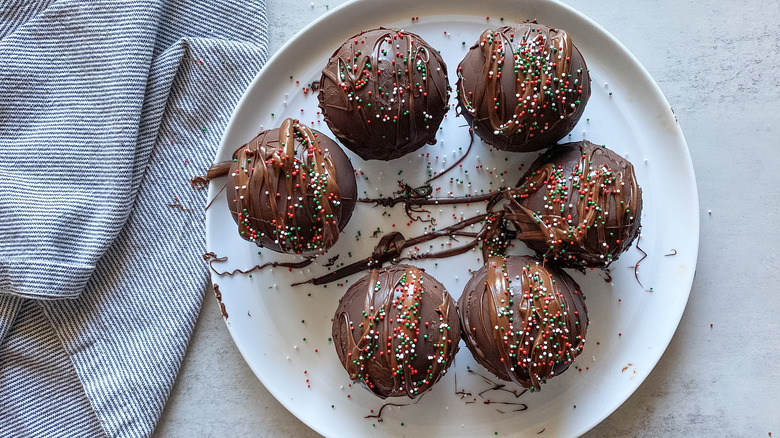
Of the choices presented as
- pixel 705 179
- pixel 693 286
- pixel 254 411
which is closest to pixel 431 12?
pixel 705 179

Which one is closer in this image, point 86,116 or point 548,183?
point 548,183

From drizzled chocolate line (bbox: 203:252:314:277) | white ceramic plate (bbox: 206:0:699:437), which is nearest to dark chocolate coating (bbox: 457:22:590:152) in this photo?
white ceramic plate (bbox: 206:0:699:437)

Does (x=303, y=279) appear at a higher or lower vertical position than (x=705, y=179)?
lower

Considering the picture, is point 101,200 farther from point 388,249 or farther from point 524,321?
point 524,321

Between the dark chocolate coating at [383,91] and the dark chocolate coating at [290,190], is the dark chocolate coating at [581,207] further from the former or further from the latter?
the dark chocolate coating at [290,190]

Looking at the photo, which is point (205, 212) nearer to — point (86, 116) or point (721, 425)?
point (86, 116)

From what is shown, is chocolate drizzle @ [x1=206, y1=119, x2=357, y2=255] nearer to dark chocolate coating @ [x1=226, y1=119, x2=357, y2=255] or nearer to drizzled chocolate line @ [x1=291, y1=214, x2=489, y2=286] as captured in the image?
dark chocolate coating @ [x1=226, y1=119, x2=357, y2=255]
